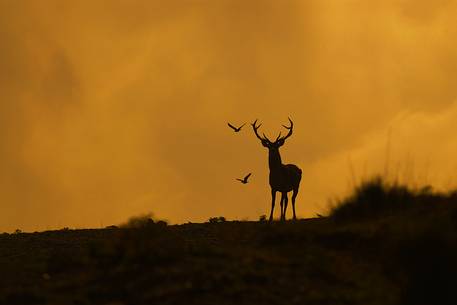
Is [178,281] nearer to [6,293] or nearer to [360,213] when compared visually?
[6,293]

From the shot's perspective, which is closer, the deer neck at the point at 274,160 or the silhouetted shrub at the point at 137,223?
the silhouetted shrub at the point at 137,223

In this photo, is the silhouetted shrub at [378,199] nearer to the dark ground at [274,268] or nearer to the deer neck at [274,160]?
the dark ground at [274,268]

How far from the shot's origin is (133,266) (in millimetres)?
12602

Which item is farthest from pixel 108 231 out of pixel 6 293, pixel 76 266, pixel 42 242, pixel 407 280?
pixel 407 280

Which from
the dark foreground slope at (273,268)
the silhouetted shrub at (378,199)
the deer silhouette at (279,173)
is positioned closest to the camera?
the dark foreground slope at (273,268)

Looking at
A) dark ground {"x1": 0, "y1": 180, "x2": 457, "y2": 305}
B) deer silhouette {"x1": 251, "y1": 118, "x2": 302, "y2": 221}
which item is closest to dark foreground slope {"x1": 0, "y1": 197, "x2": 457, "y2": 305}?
dark ground {"x1": 0, "y1": 180, "x2": 457, "y2": 305}

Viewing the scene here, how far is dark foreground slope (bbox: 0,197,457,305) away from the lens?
1155 cm

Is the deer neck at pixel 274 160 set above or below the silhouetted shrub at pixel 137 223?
above

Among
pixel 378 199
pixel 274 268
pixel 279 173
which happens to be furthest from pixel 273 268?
pixel 279 173

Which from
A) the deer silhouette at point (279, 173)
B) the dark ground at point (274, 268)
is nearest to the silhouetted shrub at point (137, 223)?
the dark ground at point (274, 268)

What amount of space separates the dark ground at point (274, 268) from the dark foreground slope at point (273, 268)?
0.04 ft

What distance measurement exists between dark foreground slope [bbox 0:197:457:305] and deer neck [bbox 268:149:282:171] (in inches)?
525

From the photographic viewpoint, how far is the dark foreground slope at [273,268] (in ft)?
37.9

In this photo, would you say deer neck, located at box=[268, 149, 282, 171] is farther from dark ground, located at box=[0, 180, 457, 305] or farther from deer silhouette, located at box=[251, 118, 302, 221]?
dark ground, located at box=[0, 180, 457, 305]
